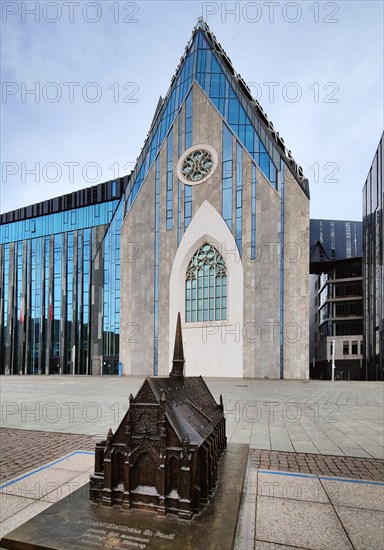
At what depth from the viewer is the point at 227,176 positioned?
125 ft

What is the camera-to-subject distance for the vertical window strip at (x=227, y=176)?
37.6 meters

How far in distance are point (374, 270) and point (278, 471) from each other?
4330cm

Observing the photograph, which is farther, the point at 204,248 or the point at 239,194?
the point at 204,248

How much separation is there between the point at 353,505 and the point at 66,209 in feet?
183

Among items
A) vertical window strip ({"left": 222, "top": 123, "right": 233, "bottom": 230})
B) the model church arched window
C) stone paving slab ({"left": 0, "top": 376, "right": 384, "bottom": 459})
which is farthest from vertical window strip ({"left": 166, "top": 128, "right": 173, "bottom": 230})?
stone paving slab ({"left": 0, "top": 376, "right": 384, "bottom": 459})

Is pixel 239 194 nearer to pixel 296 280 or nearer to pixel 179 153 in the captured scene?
pixel 179 153

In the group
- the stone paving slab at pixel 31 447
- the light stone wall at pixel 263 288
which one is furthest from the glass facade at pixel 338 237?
the stone paving slab at pixel 31 447

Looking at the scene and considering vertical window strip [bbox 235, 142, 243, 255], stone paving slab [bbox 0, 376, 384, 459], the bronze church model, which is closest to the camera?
the bronze church model

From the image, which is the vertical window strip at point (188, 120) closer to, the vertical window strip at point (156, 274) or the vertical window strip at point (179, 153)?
the vertical window strip at point (179, 153)

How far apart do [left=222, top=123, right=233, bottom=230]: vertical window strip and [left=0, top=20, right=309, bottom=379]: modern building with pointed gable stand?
0.35 ft

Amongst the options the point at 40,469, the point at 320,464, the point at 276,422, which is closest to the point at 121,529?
the point at 40,469

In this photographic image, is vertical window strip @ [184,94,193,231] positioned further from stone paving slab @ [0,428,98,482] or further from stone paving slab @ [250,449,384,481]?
stone paving slab @ [250,449,384,481]

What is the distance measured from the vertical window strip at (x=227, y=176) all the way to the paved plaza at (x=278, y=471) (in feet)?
89.7

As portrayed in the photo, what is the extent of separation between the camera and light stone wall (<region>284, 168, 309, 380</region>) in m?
33.8
